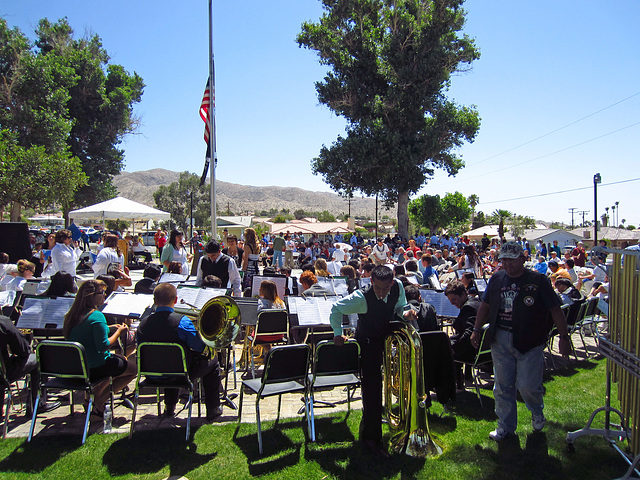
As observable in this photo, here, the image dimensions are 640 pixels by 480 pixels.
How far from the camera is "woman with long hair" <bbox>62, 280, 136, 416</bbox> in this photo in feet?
14.8

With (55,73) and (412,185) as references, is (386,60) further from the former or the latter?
(55,73)

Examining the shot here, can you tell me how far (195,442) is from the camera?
4.28m

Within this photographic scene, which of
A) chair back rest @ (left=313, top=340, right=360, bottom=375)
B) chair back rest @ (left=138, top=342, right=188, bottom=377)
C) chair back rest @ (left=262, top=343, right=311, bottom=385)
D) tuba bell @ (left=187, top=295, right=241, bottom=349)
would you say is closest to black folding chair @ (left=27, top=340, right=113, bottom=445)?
chair back rest @ (left=138, top=342, right=188, bottom=377)

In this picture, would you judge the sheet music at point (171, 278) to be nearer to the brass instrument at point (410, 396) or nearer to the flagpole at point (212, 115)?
the brass instrument at point (410, 396)

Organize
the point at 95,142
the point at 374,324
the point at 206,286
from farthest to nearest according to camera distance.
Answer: the point at 95,142
the point at 206,286
the point at 374,324

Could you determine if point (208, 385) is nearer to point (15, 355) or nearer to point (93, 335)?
point (93, 335)

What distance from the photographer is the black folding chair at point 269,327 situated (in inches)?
238

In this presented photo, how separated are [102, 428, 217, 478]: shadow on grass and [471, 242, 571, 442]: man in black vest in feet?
9.63

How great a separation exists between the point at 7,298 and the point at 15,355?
2.51 m

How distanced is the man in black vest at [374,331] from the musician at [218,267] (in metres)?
3.47

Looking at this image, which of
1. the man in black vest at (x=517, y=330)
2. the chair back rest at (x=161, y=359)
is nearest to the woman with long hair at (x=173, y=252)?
the chair back rest at (x=161, y=359)

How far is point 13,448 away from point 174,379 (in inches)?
61.2

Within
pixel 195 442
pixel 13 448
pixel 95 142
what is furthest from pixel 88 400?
pixel 95 142

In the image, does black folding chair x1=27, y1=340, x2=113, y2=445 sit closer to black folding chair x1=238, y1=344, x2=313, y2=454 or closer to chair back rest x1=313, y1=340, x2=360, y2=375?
black folding chair x1=238, y1=344, x2=313, y2=454
